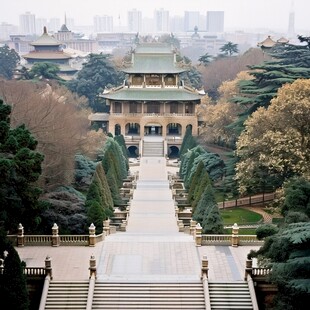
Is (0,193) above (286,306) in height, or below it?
above

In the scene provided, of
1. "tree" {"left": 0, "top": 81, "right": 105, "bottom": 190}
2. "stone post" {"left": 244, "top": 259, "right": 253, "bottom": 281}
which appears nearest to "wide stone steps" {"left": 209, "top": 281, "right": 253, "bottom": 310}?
"stone post" {"left": 244, "top": 259, "right": 253, "bottom": 281}

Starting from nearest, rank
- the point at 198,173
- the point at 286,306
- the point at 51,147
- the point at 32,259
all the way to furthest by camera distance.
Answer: the point at 286,306 → the point at 32,259 → the point at 51,147 → the point at 198,173

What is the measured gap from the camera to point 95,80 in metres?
74.9

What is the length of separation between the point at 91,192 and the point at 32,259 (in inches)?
279

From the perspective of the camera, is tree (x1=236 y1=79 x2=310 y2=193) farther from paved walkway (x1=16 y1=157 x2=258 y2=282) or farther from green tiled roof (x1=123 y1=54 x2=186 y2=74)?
green tiled roof (x1=123 y1=54 x2=186 y2=74)

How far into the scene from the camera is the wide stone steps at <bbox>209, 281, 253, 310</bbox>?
71.5ft

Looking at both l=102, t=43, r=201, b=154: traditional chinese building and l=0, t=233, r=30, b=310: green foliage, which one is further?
l=102, t=43, r=201, b=154: traditional chinese building

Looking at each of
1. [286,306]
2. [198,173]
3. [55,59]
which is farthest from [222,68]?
[286,306]

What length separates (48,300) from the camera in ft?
72.6

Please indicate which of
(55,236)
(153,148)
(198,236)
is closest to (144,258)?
(198,236)

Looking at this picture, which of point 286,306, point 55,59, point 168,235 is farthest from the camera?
point 55,59

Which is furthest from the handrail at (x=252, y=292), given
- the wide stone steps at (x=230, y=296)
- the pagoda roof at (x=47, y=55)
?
the pagoda roof at (x=47, y=55)

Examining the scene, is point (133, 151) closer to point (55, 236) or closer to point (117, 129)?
point (117, 129)

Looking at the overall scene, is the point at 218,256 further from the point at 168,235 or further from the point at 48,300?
the point at 48,300
